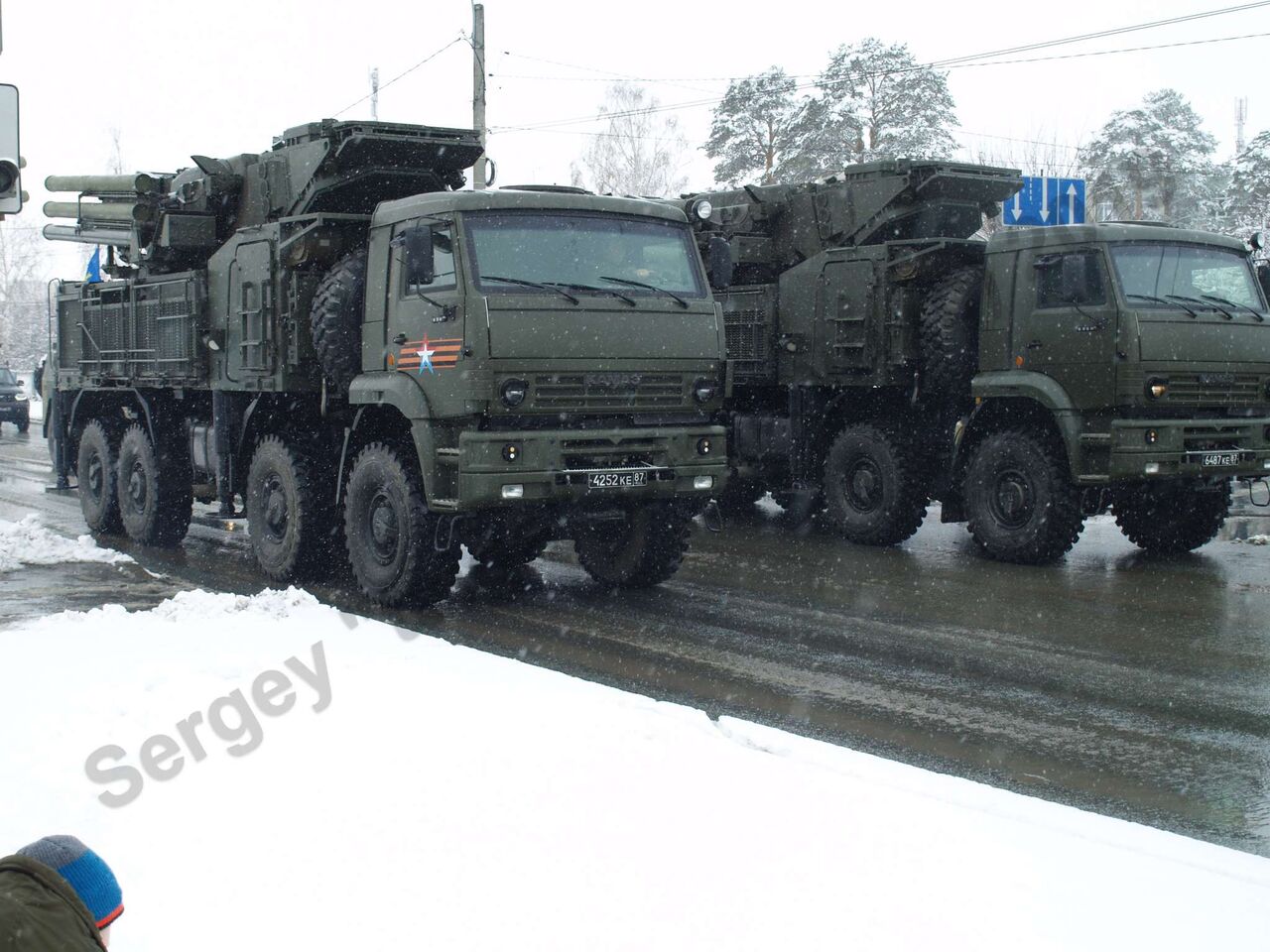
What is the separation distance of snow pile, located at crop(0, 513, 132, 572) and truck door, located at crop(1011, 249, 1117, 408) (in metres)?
8.01

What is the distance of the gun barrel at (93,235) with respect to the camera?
14273 millimetres

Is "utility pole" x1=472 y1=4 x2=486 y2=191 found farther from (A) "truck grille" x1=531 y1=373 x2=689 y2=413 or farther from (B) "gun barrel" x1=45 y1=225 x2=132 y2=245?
(A) "truck grille" x1=531 y1=373 x2=689 y2=413

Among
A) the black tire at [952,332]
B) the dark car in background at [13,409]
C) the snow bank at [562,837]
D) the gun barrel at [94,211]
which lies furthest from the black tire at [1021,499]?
the dark car in background at [13,409]

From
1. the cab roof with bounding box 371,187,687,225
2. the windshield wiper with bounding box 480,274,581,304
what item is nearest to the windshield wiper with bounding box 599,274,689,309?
the windshield wiper with bounding box 480,274,581,304

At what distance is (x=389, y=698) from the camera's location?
258 inches

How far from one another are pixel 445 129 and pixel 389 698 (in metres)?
6.15

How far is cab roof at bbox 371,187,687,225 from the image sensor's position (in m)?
9.20

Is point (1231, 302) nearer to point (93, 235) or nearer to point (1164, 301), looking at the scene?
point (1164, 301)

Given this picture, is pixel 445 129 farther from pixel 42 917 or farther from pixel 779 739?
pixel 42 917

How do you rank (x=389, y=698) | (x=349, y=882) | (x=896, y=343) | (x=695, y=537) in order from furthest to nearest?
(x=695, y=537), (x=896, y=343), (x=389, y=698), (x=349, y=882)

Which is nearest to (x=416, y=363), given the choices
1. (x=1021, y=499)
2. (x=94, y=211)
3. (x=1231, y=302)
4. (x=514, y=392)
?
(x=514, y=392)

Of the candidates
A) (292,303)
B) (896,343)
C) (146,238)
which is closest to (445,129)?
(292,303)

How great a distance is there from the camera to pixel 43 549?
1225 cm

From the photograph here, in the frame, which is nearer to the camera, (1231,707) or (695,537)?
(1231,707)
